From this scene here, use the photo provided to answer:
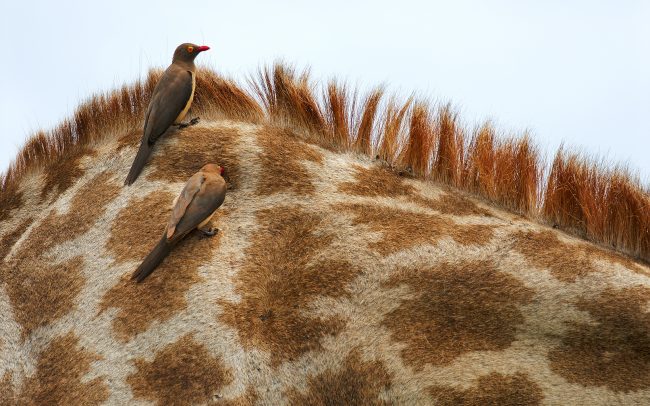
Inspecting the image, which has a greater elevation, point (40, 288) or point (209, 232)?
point (209, 232)

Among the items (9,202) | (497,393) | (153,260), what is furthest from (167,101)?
(497,393)

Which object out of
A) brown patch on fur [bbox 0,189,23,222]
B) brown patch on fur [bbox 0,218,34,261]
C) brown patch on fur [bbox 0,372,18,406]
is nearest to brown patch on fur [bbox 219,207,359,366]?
brown patch on fur [bbox 0,372,18,406]

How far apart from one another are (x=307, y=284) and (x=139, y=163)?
1576 millimetres

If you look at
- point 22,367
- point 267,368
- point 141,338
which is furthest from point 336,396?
point 22,367

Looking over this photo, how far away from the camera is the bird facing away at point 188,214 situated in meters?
5.34

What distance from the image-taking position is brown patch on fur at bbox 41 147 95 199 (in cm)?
634

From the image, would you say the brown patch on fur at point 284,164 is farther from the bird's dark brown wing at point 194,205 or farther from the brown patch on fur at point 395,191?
the bird's dark brown wing at point 194,205

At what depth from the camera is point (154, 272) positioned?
213 inches

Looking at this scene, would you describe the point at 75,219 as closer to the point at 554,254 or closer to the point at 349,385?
the point at 349,385

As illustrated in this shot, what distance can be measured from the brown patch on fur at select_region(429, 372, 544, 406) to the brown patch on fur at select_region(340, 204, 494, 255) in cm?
90

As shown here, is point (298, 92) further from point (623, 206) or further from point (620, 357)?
point (620, 357)

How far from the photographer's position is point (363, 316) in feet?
16.5

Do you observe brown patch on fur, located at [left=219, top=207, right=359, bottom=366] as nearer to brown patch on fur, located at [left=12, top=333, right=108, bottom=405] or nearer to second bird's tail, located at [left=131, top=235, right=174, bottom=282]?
second bird's tail, located at [left=131, top=235, right=174, bottom=282]

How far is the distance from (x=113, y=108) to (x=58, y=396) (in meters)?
2.30
